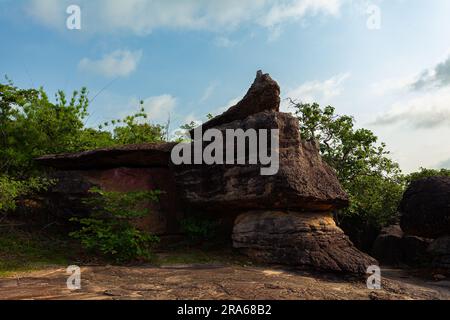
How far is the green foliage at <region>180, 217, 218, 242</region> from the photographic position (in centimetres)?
1243

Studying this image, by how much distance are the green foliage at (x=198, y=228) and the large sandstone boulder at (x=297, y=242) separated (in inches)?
52.6

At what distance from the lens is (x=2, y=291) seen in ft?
21.6

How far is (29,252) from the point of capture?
35.0 ft

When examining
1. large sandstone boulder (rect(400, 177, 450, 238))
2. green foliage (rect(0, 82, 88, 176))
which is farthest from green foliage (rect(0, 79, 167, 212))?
large sandstone boulder (rect(400, 177, 450, 238))

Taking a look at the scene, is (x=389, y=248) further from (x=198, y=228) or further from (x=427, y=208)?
(x=198, y=228)

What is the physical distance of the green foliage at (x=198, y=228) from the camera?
1243 centimetres

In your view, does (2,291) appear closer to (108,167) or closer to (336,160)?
(108,167)

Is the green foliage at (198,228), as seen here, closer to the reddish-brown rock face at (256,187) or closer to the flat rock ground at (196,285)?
the reddish-brown rock face at (256,187)

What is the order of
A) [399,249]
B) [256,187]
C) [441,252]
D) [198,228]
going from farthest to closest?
1. [399,249]
2. [441,252]
3. [198,228]
4. [256,187]

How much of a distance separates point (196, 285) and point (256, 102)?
738 centimetres

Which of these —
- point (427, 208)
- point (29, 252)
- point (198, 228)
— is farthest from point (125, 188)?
point (427, 208)

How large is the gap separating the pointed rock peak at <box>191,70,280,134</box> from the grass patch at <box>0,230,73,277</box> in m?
6.16
